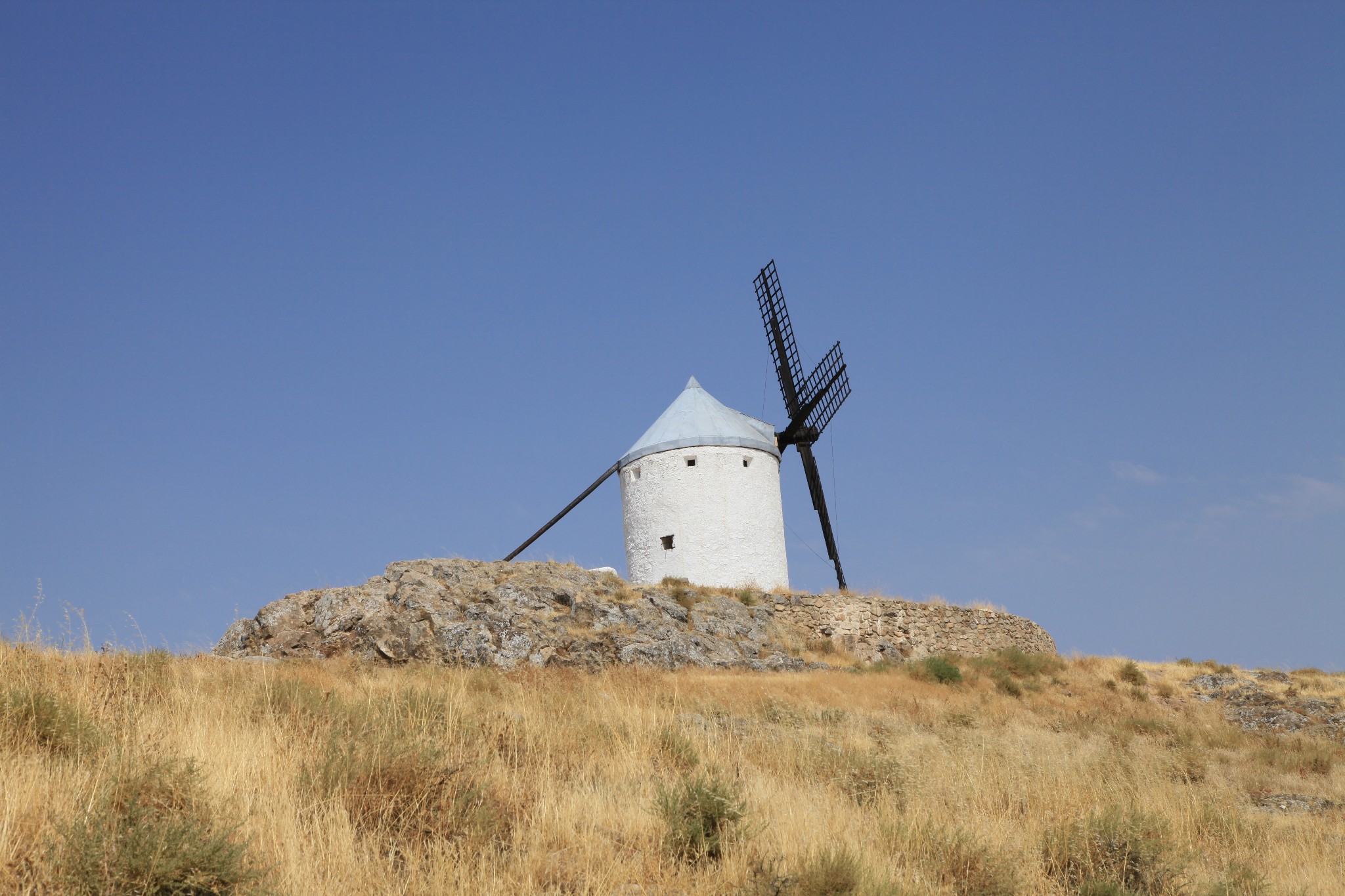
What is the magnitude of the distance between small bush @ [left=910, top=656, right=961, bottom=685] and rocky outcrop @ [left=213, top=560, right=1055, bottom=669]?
2.38 metres

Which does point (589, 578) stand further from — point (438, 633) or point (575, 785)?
point (575, 785)

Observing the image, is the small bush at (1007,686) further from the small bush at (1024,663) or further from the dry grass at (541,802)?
the dry grass at (541,802)

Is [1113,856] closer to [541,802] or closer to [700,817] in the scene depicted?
[700,817]

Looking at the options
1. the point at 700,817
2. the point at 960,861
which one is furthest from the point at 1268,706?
the point at 700,817

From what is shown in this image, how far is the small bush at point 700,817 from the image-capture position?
18.9ft

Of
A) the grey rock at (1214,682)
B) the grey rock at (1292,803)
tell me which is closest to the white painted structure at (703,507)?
the grey rock at (1214,682)

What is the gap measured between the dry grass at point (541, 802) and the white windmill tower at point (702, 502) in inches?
542

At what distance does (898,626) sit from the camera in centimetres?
2469

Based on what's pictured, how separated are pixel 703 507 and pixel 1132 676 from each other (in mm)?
11545

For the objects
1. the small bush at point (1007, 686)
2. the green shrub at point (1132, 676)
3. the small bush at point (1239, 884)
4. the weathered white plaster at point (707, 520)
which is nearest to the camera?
the small bush at point (1239, 884)

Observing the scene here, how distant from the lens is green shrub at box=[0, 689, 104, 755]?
593 cm

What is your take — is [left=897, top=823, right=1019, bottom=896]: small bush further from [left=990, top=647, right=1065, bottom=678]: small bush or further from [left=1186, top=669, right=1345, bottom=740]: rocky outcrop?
[left=990, top=647, right=1065, bottom=678]: small bush

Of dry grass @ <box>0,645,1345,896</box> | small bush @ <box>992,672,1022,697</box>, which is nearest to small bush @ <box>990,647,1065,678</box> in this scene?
small bush @ <box>992,672,1022,697</box>

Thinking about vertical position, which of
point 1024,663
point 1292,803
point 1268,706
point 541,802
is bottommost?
point 1292,803
